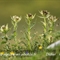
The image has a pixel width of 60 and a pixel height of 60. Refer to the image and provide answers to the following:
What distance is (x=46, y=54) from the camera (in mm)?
5645

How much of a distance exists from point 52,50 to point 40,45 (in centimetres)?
133

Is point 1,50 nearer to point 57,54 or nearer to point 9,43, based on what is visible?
point 9,43

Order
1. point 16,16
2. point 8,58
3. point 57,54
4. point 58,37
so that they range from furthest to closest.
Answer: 1. point 16,16
2. point 58,37
3. point 8,58
4. point 57,54

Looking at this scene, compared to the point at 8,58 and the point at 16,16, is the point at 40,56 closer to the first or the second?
the point at 8,58

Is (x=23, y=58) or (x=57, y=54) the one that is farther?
(x=23, y=58)

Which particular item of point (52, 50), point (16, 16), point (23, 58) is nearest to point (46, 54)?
point (52, 50)

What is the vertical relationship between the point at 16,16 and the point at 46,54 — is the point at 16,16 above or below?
above

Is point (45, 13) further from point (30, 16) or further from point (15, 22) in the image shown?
point (15, 22)

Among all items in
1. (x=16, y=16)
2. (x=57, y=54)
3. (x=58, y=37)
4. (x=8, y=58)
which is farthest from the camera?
(x=16, y=16)

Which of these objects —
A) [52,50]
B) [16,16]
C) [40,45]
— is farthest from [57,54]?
[16,16]

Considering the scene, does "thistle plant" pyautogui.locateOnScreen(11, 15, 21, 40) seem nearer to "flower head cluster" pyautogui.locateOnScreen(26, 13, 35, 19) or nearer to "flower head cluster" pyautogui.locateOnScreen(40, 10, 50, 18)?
"flower head cluster" pyautogui.locateOnScreen(26, 13, 35, 19)

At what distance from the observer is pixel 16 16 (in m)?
7.04

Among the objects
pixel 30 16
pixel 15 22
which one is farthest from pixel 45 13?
pixel 15 22

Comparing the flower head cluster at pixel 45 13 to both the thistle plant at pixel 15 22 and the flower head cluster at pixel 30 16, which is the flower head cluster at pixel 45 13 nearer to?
the flower head cluster at pixel 30 16
